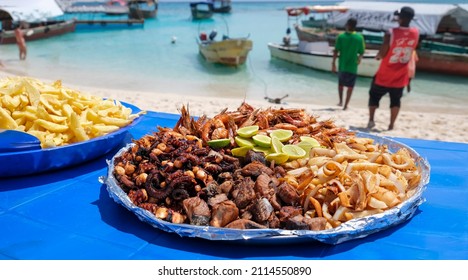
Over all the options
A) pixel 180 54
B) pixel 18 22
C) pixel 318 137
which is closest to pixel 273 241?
pixel 318 137

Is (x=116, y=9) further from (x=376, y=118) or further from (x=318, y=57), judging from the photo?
(x=376, y=118)

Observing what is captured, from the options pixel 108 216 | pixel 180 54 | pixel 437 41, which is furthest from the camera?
pixel 180 54

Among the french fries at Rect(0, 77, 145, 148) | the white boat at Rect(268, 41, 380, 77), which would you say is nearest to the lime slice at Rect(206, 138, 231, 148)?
the french fries at Rect(0, 77, 145, 148)

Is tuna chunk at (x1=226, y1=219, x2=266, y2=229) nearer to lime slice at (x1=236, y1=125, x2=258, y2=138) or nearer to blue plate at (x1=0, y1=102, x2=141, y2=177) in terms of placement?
lime slice at (x1=236, y1=125, x2=258, y2=138)

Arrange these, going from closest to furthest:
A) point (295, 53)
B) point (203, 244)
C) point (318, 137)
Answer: point (203, 244)
point (318, 137)
point (295, 53)

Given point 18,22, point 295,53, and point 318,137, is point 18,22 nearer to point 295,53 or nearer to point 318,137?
point 295,53

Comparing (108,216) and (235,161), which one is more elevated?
(235,161)
